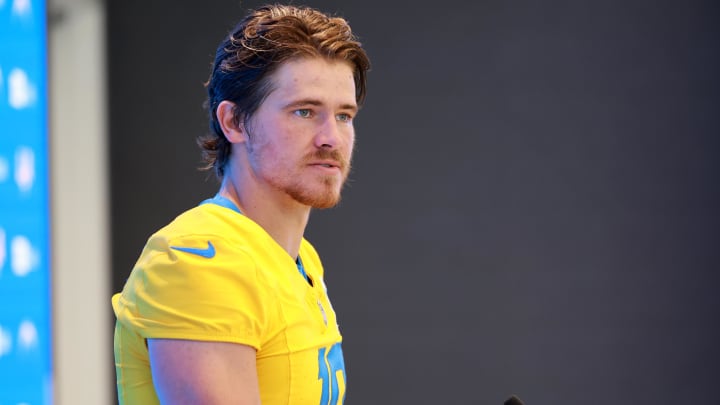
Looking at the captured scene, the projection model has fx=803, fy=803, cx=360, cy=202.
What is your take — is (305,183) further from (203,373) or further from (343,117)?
(203,373)

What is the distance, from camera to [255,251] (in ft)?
3.80

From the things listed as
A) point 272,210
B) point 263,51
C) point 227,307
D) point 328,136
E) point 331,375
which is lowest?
point 331,375

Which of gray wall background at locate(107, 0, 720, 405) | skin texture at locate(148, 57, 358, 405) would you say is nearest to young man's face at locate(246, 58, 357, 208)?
skin texture at locate(148, 57, 358, 405)

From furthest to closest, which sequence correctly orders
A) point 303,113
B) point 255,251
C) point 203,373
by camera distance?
point 303,113, point 255,251, point 203,373

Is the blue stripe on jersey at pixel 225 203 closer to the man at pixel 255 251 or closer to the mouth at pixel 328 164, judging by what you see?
the man at pixel 255 251

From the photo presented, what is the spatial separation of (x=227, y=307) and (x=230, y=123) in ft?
Answer: 1.28

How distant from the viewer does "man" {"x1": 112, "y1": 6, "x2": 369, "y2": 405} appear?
1.02m

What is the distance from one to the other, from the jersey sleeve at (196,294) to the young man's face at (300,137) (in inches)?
7.3

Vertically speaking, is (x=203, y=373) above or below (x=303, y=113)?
below

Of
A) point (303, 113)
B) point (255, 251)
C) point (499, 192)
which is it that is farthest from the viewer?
point (499, 192)

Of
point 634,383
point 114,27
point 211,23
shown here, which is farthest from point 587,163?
point 114,27

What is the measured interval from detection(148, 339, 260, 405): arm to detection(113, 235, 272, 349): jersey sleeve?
0.04 feet

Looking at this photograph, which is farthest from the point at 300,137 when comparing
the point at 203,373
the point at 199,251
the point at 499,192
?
the point at 499,192

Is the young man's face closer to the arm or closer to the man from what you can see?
the man
